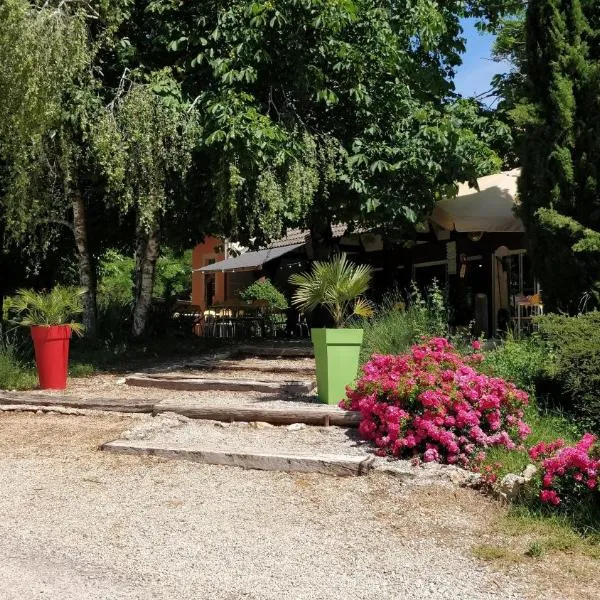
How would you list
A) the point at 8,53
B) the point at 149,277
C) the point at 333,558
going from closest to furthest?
1. the point at 333,558
2. the point at 8,53
3. the point at 149,277

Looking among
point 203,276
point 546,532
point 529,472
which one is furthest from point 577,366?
point 203,276

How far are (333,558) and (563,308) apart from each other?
481cm

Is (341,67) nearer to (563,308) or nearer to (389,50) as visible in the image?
(389,50)

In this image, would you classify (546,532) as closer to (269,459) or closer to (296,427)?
(269,459)

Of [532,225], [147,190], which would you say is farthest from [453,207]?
[147,190]

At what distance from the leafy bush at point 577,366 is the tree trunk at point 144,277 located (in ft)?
25.0

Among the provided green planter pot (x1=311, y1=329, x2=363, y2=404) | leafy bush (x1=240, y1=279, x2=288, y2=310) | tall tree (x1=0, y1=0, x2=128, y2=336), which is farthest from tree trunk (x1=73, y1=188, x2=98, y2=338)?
green planter pot (x1=311, y1=329, x2=363, y2=404)

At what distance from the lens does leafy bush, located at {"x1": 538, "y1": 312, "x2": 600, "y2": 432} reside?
Result: 18.0ft

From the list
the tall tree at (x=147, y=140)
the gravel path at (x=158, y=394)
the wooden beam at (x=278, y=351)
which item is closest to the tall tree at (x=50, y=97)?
the tall tree at (x=147, y=140)

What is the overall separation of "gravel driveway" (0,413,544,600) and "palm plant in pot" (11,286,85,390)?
2.89 metres

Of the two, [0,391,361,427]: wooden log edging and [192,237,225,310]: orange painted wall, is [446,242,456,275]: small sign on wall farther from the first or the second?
[192,237,225,310]: orange painted wall

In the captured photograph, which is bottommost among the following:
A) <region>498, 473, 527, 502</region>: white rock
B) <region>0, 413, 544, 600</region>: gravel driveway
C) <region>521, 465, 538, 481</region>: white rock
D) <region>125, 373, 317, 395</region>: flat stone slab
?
<region>0, 413, 544, 600</region>: gravel driveway

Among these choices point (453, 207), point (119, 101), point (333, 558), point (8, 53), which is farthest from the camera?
point (453, 207)

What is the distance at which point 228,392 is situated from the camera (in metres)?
8.41
